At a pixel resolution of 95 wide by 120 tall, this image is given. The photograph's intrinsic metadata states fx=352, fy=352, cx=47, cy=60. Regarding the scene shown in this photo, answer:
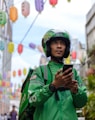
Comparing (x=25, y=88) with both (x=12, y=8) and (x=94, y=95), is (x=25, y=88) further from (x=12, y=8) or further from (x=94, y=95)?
(x=12, y=8)

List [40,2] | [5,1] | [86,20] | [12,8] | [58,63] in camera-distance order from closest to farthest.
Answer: [58,63]
[40,2]
[12,8]
[5,1]
[86,20]

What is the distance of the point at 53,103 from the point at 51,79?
0.15 m

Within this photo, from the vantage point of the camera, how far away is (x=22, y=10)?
1309cm

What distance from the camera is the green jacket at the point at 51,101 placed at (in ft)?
6.05

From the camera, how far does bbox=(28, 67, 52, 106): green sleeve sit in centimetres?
183

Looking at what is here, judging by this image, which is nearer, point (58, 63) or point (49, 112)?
point (49, 112)

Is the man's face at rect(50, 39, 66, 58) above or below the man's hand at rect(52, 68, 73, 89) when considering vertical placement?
above

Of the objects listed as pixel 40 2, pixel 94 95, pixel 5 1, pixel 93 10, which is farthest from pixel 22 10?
pixel 93 10

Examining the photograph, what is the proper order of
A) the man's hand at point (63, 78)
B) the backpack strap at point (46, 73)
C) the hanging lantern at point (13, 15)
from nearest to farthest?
the man's hand at point (63, 78) < the backpack strap at point (46, 73) < the hanging lantern at point (13, 15)

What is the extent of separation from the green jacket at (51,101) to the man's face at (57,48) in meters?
0.15

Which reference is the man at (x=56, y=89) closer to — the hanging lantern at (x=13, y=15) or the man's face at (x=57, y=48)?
the man's face at (x=57, y=48)

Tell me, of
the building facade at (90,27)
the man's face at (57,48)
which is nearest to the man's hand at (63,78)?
the man's face at (57,48)

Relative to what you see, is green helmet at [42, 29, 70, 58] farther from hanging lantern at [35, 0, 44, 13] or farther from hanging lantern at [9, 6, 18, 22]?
hanging lantern at [9, 6, 18, 22]

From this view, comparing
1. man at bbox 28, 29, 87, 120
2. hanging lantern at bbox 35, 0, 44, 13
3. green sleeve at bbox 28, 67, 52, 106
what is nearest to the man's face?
man at bbox 28, 29, 87, 120
